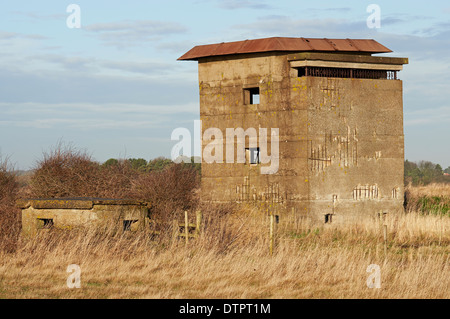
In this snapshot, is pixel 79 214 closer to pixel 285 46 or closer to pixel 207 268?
pixel 207 268

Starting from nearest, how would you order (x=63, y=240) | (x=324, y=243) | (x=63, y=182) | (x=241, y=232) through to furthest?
1. (x=63, y=240)
2. (x=241, y=232)
3. (x=324, y=243)
4. (x=63, y=182)

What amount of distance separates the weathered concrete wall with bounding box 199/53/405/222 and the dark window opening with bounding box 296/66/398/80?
342 mm

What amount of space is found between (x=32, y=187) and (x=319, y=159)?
1055 centimetres

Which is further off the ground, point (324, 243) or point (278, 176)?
point (278, 176)

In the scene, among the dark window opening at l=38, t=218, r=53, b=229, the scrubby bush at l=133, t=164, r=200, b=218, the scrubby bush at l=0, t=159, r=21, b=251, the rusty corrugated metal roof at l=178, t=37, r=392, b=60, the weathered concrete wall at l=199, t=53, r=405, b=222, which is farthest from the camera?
the scrubby bush at l=133, t=164, r=200, b=218

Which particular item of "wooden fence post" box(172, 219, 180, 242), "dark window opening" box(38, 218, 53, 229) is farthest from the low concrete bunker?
"wooden fence post" box(172, 219, 180, 242)

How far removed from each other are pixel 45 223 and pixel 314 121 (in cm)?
943

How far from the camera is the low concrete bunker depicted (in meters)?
15.4

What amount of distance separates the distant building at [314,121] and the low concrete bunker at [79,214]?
20.9 ft

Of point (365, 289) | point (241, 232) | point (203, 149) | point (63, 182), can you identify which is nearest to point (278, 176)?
point (203, 149)

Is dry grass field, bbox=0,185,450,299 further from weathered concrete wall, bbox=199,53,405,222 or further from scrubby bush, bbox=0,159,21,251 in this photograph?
weathered concrete wall, bbox=199,53,405,222

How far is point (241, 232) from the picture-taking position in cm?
1538

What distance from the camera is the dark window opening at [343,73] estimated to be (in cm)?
2117
